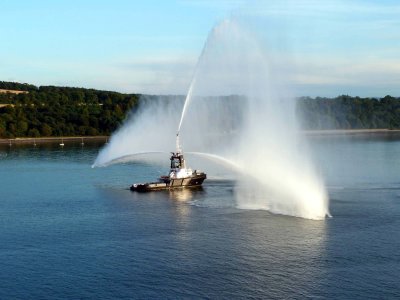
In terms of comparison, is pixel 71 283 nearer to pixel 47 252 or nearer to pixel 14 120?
pixel 47 252

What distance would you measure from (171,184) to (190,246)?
1165 inches

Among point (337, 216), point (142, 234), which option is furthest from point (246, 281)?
point (337, 216)

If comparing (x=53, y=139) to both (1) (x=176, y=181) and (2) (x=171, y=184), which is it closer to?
(1) (x=176, y=181)

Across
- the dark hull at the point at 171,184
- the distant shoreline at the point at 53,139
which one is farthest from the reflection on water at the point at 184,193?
the distant shoreline at the point at 53,139

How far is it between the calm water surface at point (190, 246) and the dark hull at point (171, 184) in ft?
5.87

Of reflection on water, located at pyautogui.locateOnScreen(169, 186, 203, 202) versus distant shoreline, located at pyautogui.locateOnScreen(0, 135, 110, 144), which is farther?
distant shoreline, located at pyautogui.locateOnScreen(0, 135, 110, 144)

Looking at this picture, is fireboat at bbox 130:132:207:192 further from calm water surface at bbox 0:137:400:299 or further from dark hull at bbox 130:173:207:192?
calm water surface at bbox 0:137:400:299

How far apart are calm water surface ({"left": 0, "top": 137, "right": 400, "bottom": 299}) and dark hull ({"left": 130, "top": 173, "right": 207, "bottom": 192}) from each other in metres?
1.79

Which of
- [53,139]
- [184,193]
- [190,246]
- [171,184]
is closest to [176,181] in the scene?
[171,184]

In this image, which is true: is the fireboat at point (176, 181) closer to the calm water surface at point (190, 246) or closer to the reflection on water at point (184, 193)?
the reflection on water at point (184, 193)

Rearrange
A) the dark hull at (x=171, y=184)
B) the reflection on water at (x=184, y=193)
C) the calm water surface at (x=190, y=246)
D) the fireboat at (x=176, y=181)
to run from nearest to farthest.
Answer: the calm water surface at (x=190, y=246) < the reflection on water at (x=184, y=193) < the dark hull at (x=171, y=184) < the fireboat at (x=176, y=181)

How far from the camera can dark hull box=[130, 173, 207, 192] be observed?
72625 millimetres

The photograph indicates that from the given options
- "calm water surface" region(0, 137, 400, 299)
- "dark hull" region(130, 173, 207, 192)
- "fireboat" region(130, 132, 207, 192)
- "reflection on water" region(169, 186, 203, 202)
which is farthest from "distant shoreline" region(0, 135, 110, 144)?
"reflection on water" region(169, 186, 203, 202)

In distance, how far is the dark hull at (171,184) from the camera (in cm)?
7262
